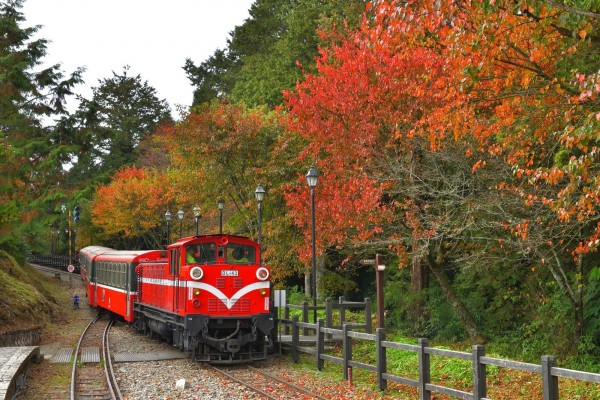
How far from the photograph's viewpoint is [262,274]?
1594 centimetres

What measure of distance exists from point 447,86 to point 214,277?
24.0ft

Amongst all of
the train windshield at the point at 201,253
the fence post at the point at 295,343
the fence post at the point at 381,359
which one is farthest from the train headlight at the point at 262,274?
the fence post at the point at 381,359

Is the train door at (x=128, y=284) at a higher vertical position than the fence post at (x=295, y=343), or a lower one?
higher

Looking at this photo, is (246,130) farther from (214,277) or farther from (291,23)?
(291,23)

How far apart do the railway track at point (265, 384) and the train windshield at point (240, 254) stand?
2.50 metres

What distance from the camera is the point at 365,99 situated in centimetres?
1764

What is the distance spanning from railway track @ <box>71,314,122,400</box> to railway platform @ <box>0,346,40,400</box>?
3.09 ft

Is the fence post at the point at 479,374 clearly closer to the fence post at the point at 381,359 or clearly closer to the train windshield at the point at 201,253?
the fence post at the point at 381,359

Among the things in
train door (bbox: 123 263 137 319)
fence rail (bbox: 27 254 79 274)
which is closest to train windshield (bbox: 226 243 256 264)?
train door (bbox: 123 263 137 319)

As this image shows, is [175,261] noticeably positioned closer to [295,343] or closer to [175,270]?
[175,270]

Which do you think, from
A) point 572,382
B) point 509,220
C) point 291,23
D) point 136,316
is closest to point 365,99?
point 509,220

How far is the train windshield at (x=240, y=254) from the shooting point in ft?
52.9

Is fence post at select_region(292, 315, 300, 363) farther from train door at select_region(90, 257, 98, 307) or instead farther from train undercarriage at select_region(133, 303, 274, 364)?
train door at select_region(90, 257, 98, 307)

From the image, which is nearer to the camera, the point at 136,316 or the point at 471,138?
the point at 471,138
